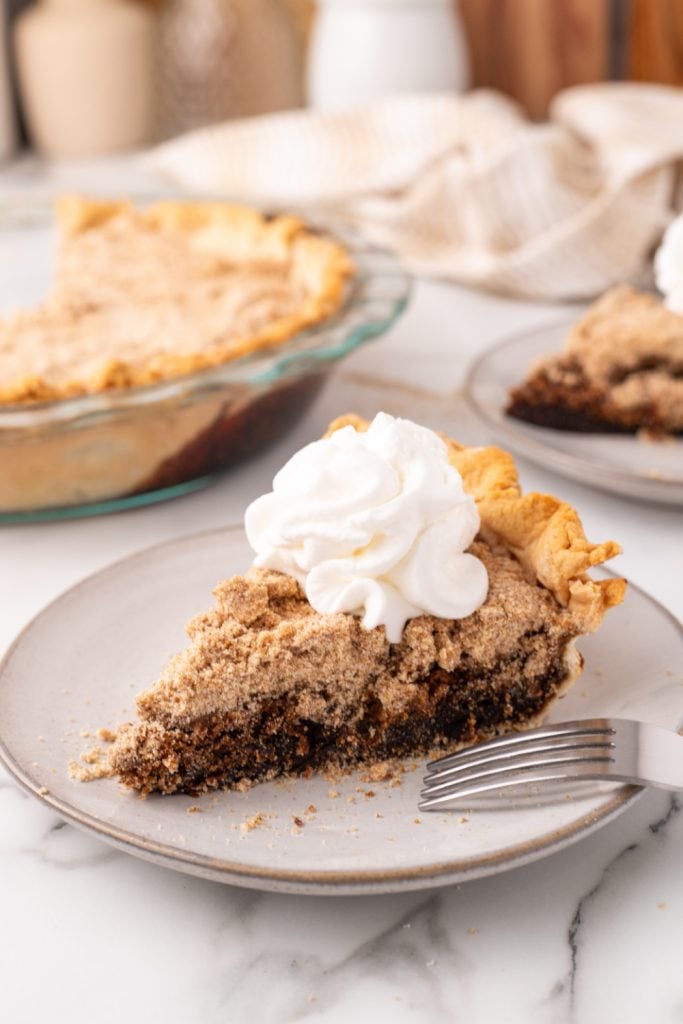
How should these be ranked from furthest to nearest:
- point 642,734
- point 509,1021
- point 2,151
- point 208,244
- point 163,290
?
point 2,151, point 208,244, point 163,290, point 642,734, point 509,1021

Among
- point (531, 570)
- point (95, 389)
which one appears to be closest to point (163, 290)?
point (95, 389)

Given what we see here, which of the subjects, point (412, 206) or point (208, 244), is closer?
point (208, 244)

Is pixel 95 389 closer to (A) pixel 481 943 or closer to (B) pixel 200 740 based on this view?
(B) pixel 200 740

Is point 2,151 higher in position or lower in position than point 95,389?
lower

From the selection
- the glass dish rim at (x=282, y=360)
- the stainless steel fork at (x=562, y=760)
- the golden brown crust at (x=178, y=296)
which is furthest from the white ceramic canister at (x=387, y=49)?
the stainless steel fork at (x=562, y=760)

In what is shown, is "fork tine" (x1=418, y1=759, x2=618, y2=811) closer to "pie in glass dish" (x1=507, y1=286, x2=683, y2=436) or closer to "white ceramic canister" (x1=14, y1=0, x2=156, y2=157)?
"pie in glass dish" (x1=507, y1=286, x2=683, y2=436)

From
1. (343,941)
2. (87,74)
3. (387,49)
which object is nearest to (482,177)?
(387,49)

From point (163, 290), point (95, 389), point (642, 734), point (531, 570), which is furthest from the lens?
point (163, 290)
